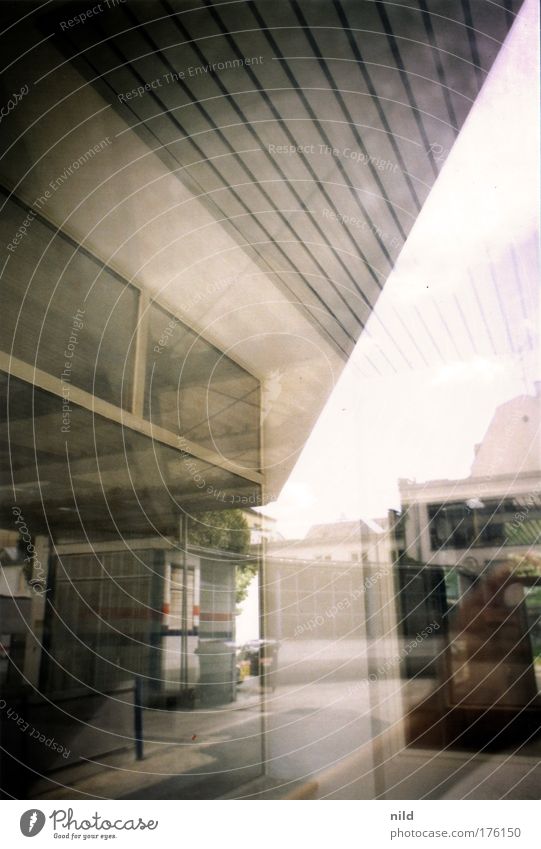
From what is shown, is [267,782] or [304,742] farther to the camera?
[304,742]

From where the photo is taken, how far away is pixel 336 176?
3.67 feet

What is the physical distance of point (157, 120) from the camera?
1.08 metres

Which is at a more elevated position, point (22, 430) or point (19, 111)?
point (19, 111)

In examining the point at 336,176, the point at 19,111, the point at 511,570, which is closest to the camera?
the point at 511,570

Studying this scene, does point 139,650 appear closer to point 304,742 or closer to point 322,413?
point 304,742

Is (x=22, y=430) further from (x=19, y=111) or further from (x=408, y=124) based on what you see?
(x=408, y=124)

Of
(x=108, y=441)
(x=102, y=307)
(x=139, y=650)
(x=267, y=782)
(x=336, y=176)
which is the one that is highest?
(x=336, y=176)

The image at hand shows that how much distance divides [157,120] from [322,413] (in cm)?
64

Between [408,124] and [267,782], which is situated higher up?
[408,124]

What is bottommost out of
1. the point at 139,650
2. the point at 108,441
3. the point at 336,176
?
the point at 139,650

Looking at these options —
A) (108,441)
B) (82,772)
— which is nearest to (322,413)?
(108,441)
